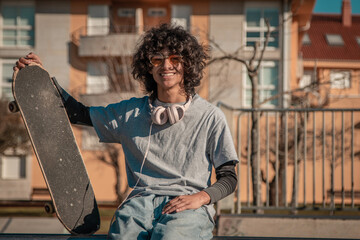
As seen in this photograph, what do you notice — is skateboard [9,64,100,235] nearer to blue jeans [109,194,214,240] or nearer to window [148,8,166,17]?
blue jeans [109,194,214,240]

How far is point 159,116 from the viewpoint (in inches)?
117

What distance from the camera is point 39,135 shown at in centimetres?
299

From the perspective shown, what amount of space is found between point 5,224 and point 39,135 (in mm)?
8132

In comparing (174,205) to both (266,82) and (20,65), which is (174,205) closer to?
(20,65)

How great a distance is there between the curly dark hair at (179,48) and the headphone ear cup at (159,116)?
24 centimetres

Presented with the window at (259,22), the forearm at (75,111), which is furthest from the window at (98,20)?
the forearm at (75,111)

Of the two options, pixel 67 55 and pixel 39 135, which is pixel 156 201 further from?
pixel 67 55

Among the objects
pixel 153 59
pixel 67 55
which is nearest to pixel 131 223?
pixel 153 59

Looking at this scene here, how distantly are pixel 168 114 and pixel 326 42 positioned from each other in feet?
119

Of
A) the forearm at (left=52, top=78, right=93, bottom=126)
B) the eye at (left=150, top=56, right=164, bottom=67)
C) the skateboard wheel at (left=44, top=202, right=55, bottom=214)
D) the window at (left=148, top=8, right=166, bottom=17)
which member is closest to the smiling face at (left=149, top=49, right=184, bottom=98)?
the eye at (left=150, top=56, right=164, bottom=67)

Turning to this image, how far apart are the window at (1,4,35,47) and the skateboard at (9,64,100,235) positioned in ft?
76.5

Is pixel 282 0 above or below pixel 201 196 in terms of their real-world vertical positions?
above

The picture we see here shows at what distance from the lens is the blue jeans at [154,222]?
2707 mm

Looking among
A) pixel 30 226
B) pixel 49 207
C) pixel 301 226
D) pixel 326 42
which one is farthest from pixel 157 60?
pixel 326 42
